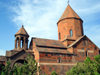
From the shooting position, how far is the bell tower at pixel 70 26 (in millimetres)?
24275

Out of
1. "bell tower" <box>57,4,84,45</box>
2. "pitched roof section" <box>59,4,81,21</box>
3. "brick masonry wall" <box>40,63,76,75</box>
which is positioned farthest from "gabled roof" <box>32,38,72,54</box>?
"pitched roof section" <box>59,4,81,21</box>

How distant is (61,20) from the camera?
25516 mm

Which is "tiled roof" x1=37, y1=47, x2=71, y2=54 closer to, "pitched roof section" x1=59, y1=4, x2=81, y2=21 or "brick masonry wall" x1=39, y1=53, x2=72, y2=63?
"brick masonry wall" x1=39, y1=53, x2=72, y2=63

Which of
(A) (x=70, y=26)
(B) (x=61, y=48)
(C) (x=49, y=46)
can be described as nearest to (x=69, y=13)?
(A) (x=70, y=26)

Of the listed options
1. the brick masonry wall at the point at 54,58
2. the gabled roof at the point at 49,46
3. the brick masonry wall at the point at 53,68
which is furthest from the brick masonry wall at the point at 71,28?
the brick masonry wall at the point at 53,68

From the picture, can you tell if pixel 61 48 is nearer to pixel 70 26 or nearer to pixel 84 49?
pixel 84 49

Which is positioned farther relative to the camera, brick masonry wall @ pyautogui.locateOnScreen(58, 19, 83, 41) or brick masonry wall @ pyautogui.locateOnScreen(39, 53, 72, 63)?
brick masonry wall @ pyautogui.locateOnScreen(58, 19, 83, 41)

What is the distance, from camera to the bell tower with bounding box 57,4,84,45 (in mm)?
24275

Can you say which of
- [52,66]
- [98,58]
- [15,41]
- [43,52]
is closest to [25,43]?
[15,41]

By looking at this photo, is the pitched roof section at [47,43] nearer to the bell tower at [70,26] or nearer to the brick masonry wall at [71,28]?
the bell tower at [70,26]

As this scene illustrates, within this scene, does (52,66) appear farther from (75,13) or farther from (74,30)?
(75,13)

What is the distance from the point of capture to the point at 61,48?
72.1 ft

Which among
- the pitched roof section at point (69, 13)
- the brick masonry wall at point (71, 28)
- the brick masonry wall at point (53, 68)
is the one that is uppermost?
the pitched roof section at point (69, 13)

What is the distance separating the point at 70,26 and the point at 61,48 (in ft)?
16.4
